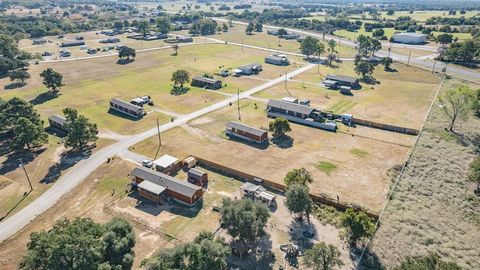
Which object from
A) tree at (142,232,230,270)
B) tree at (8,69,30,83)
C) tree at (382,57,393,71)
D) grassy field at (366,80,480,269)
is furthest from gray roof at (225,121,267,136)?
tree at (8,69,30,83)

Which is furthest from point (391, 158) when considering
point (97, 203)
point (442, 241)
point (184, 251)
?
point (97, 203)

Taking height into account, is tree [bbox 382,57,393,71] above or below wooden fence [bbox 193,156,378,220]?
above

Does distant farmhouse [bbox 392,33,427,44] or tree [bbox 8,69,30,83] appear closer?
tree [bbox 8,69,30,83]

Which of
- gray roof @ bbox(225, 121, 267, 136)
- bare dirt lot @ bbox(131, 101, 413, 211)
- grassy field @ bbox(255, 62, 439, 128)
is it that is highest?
gray roof @ bbox(225, 121, 267, 136)

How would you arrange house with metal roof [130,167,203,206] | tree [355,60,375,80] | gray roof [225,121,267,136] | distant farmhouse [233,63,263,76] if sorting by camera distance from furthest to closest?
distant farmhouse [233,63,263,76] → tree [355,60,375,80] → gray roof [225,121,267,136] → house with metal roof [130,167,203,206]

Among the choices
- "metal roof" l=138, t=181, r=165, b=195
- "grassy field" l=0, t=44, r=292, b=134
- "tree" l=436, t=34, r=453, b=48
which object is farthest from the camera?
"tree" l=436, t=34, r=453, b=48

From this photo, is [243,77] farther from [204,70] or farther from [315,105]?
[315,105]

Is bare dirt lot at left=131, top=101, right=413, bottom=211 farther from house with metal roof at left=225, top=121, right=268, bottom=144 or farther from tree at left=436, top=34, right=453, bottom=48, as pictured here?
Result: tree at left=436, top=34, right=453, bottom=48
